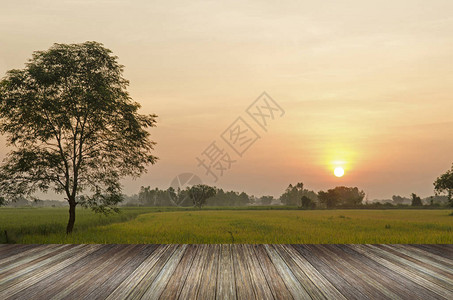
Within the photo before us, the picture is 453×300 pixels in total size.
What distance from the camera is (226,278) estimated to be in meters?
5.20

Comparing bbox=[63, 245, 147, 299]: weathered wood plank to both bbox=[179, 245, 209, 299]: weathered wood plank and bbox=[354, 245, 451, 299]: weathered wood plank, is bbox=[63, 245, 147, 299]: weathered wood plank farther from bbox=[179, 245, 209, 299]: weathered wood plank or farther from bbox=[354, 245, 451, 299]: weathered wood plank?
bbox=[354, 245, 451, 299]: weathered wood plank

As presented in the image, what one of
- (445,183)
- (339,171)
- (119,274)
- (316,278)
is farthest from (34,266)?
(339,171)

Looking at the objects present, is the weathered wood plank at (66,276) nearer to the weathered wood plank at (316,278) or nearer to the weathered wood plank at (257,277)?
the weathered wood plank at (257,277)

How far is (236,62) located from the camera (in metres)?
15.3

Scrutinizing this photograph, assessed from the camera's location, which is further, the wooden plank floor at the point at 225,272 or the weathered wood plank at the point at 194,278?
the wooden plank floor at the point at 225,272

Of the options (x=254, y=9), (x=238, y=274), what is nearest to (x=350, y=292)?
(x=238, y=274)

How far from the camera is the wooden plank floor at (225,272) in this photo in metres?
4.54

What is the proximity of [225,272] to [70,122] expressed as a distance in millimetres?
11174

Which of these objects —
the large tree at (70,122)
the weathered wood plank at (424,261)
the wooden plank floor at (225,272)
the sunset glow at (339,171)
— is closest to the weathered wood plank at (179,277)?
the wooden plank floor at (225,272)

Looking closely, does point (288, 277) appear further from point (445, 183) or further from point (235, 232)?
point (445, 183)

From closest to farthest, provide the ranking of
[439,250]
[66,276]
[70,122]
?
[66,276]
[439,250]
[70,122]

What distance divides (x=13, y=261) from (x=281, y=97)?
12.6 metres

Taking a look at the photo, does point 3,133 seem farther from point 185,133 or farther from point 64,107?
point 185,133

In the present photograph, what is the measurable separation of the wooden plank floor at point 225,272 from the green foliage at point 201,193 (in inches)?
3282
